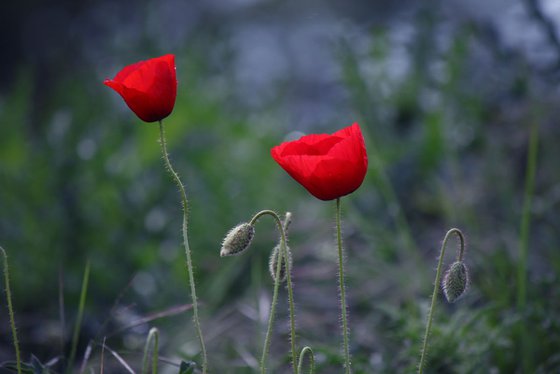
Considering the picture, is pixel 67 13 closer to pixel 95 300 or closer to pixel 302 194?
pixel 302 194

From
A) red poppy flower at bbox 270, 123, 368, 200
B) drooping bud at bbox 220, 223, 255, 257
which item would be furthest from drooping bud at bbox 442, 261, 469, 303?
drooping bud at bbox 220, 223, 255, 257

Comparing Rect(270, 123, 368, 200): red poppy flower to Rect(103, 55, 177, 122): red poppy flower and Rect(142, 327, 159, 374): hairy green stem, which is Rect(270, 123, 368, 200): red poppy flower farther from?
Rect(142, 327, 159, 374): hairy green stem

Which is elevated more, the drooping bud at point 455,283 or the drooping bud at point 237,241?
the drooping bud at point 237,241

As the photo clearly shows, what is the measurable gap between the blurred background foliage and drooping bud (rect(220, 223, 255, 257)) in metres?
0.54

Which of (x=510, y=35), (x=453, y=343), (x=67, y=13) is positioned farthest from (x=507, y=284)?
(x=67, y=13)

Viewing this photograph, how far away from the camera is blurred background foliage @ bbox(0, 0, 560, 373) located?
6.70ft

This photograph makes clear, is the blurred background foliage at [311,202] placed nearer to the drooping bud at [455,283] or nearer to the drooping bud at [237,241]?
the drooping bud at [455,283]

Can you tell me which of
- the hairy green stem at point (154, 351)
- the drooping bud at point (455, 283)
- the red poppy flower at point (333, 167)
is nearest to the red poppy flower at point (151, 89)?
the red poppy flower at point (333, 167)

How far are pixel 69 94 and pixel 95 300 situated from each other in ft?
4.54

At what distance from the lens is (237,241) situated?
49.7 inches

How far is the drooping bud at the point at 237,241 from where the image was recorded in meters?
1.25

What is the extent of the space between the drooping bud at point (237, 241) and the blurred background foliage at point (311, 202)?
54cm

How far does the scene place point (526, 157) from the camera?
3.20 metres

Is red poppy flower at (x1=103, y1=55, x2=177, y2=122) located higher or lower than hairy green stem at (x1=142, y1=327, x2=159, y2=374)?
higher
